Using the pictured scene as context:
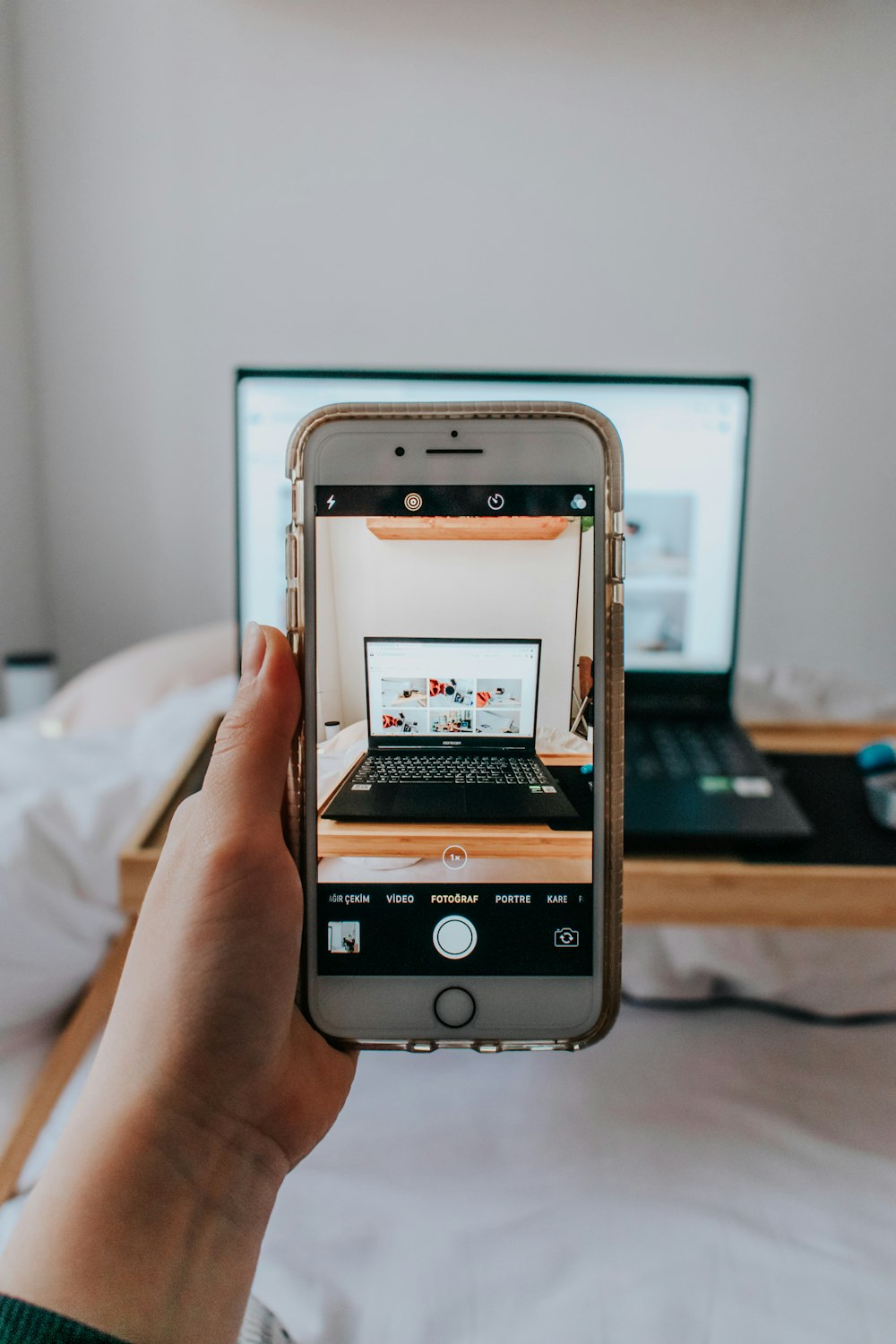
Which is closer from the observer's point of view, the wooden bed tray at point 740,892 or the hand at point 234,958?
the hand at point 234,958

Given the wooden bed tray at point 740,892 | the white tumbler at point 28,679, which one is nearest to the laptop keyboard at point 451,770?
the wooden bed tray at point 740,892

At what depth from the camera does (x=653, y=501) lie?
74 cm

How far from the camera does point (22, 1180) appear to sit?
1.54 ft

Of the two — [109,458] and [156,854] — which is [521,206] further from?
[156,854]

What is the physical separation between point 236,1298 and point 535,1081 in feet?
0.91

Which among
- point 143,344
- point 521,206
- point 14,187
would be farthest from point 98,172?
point 521,206

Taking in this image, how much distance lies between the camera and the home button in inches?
14.6

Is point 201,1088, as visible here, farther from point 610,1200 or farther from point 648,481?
point 648,481

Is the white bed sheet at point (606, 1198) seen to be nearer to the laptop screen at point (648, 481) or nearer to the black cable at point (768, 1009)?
the black cable at point (768, 1009)

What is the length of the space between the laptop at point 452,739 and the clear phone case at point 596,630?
0.02 metres

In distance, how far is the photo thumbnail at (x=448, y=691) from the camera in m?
0.38

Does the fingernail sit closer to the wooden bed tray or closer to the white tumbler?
the wooden bed tray

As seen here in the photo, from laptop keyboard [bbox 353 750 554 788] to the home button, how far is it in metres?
0.09

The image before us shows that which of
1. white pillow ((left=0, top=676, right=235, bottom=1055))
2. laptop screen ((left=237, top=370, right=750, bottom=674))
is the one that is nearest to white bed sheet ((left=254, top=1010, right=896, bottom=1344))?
white pillow ((left=0, top=676, right=235, bottom=1055))
